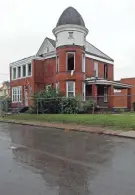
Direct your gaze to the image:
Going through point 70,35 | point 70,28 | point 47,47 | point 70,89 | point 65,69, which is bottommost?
point 70,89

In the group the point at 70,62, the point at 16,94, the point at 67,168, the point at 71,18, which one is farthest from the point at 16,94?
the point at 67,168

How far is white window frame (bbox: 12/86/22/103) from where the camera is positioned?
3338 centimetres

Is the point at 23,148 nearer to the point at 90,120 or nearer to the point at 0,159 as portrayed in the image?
the point at 0,159

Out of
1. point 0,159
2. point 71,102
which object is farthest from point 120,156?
point 71,102

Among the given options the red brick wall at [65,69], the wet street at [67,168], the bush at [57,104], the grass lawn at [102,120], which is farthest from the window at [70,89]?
the wet street at [67,168]

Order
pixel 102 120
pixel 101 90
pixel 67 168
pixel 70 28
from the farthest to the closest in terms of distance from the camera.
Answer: pixel 101 90 < pixel 70 28 < pixel 102 120 < pixel 67 168

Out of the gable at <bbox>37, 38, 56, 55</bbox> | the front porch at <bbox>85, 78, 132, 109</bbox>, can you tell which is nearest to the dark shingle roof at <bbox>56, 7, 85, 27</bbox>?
the gable at <bbox>37, 38, 56, 55</bbox>

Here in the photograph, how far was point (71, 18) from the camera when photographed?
27.4 m

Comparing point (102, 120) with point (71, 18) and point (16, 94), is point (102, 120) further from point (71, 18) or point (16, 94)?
point (16, 94)

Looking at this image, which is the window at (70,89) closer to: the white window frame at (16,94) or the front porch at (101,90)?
the front porch at (101,90)

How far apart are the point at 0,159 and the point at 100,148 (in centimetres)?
389

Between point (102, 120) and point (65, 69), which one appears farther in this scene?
point (65, 69)

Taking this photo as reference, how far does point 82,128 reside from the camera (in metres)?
16.3

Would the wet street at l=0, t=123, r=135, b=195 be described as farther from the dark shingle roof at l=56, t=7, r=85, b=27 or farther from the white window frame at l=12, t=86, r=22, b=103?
the white window frame at l=12, t=86, r=22, b=103
